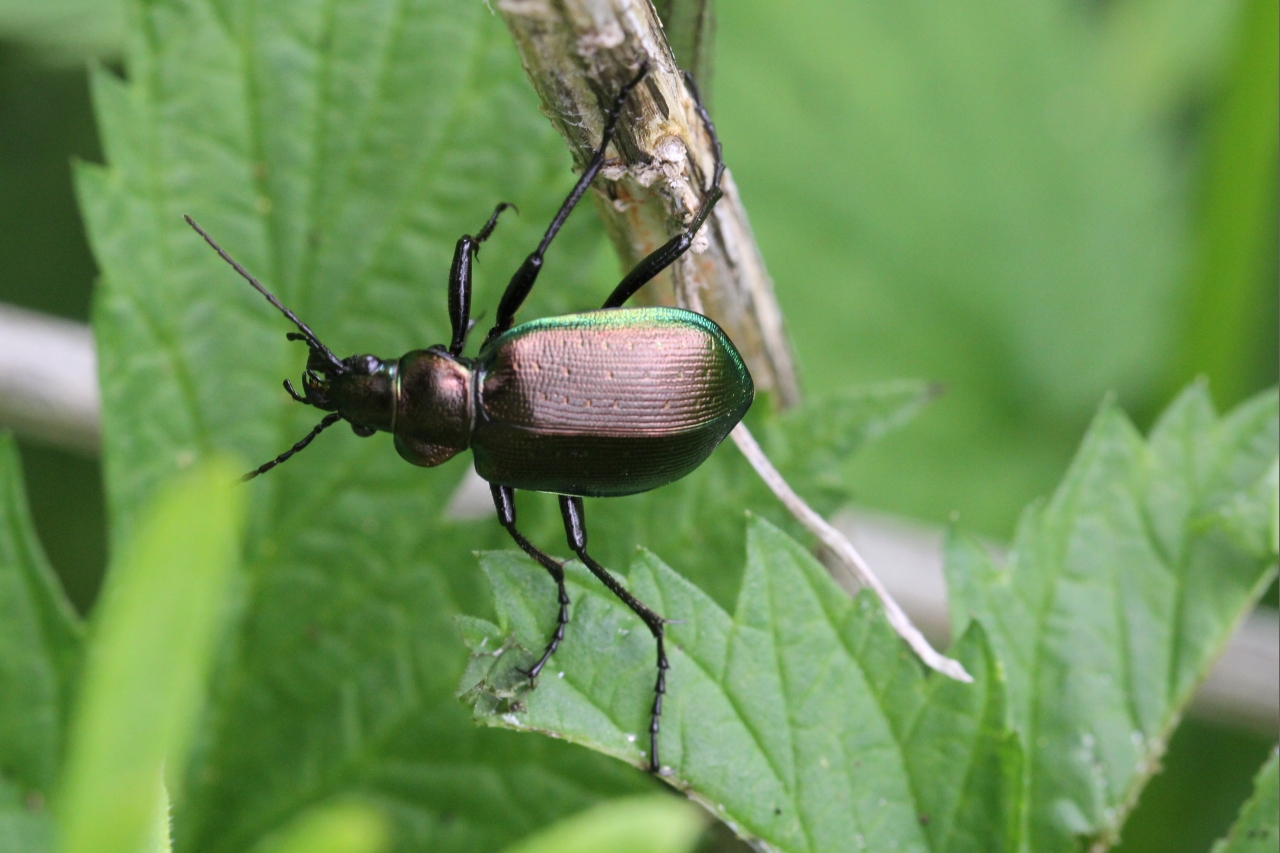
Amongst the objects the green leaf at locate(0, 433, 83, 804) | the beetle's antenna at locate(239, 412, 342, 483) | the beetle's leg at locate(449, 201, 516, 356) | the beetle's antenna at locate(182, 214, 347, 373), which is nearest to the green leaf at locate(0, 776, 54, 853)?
the green leaf at locate(0, 433, 83, 804)

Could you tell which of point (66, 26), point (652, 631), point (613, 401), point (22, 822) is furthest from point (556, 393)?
point (66, 26)

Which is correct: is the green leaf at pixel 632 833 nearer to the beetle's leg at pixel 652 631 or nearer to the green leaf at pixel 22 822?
the beetle's leg at pixel 652 631

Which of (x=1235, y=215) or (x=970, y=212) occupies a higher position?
(x=1235, y=215)

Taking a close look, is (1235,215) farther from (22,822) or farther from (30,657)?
(22,822)

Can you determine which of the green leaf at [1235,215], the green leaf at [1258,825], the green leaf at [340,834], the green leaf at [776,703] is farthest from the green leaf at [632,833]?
the green leaf at [1235,215]

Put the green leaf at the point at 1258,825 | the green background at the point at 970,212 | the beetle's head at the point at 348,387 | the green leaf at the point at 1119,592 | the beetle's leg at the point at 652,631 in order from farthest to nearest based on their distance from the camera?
the green background at the point at 970,212 → the beetle's head at the point at 348,387 → the green leaf at the point at 1119,592 → the green leaf at the point at 1258,825 → the beetle's leg at the point at 652,631

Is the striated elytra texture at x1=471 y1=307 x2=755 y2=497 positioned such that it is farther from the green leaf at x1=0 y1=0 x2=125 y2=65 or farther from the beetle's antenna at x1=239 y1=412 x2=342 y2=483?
the green leaf at x1=0 y1=0 x2=125 y2=65
